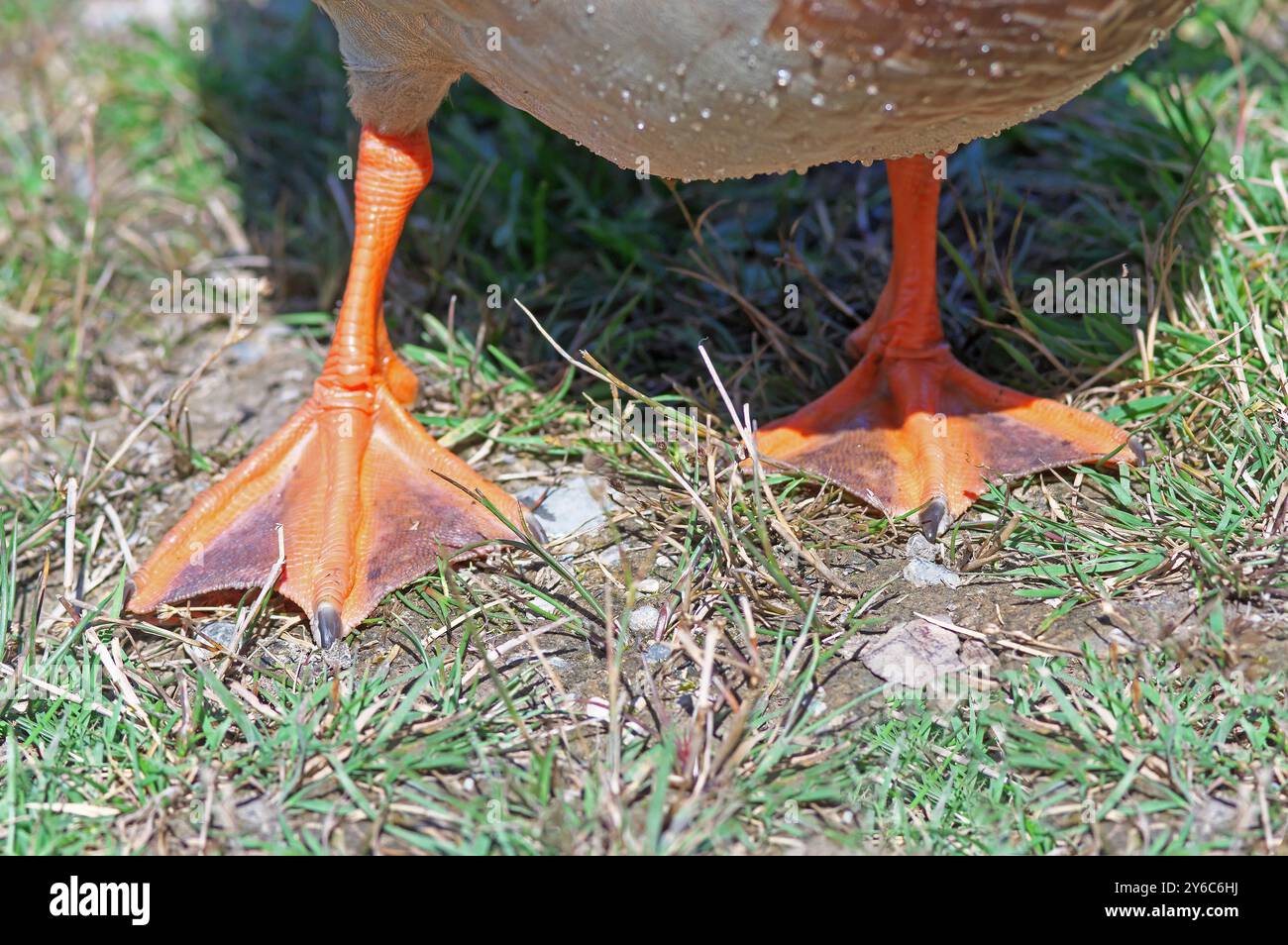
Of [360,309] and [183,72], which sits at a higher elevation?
[183,72]

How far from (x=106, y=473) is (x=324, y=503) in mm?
569

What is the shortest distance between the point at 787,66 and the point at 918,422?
108 cm

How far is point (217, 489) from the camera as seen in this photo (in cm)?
283

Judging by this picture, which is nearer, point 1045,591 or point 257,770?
point 257,770

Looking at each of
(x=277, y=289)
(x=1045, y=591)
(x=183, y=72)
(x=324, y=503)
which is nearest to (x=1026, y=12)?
(x=1045, y=591)

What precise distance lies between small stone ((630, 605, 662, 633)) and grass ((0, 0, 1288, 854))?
3 cm

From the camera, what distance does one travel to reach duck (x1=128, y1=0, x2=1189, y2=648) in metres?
1.94
